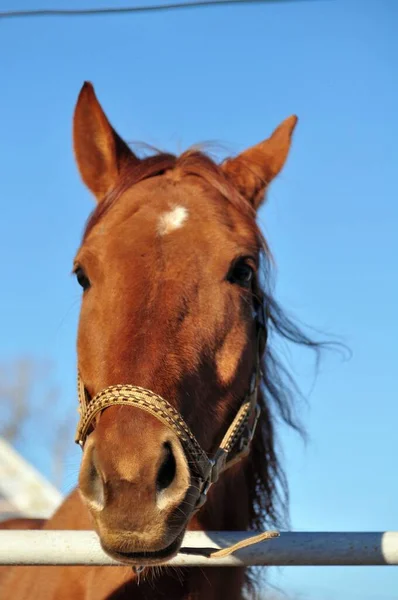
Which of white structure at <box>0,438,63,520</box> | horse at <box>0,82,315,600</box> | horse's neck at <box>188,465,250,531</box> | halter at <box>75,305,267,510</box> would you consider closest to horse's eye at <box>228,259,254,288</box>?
horse at <box>0,82,315,600</box>

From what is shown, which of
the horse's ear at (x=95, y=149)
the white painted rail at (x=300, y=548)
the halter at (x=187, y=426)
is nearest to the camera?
the halter at (x=187, y=426)

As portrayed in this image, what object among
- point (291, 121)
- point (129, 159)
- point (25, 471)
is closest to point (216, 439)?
point (129, 159)

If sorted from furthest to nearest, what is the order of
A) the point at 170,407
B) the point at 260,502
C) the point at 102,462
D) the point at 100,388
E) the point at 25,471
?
the point at 25,471 → the point at 260,502 → the point at 100,388 → the point at 170,407 → the point at 102,462

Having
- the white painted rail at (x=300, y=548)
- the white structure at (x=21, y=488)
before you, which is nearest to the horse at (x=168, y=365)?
the white painted rail at (x=300, y=548)

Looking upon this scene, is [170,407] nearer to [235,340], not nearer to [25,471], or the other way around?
[235,340]

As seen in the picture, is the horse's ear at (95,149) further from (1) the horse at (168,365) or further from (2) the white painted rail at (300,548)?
(2) the white painted rail at (300,548)

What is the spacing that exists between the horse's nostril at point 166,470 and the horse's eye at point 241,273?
34.0 inches

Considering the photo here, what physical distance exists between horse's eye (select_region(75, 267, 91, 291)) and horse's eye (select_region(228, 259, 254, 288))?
56cm

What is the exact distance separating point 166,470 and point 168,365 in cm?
37

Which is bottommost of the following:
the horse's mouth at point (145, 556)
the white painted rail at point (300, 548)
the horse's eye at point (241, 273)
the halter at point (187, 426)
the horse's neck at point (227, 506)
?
the horse's neck at point (227, 506)

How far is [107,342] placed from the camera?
2.52m

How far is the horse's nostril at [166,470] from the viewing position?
6.95 ft

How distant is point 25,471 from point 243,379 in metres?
4.47

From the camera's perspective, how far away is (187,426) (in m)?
2.33
